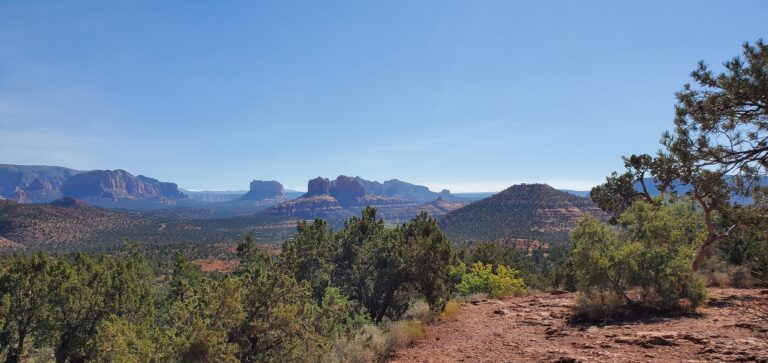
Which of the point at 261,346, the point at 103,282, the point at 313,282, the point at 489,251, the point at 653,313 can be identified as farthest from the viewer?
the point at 489,251

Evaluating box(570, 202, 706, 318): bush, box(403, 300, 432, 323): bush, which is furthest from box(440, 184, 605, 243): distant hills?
box(570, 202, 706, 318): bush

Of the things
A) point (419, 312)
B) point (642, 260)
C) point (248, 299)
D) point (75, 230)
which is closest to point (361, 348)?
point (248, 299)

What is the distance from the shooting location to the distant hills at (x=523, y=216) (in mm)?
101000

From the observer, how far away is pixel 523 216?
114 metres

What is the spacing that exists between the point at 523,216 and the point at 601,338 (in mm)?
110442

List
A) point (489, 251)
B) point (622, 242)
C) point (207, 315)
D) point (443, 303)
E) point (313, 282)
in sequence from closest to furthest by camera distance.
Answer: point (207, 315), point (622, 242), point (443, 303), point (313, 282), point (489, 251)

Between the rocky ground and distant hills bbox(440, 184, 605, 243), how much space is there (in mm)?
82624

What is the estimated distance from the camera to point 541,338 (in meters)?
10.5

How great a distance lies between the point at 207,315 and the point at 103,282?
20.8m

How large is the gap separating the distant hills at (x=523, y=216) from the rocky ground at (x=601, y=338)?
82.6 metres

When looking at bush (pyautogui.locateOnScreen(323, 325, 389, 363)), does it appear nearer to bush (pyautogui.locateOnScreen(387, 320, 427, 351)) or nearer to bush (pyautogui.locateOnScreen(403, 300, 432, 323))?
bush (pyautogui.locateOnScreen(387, 320, 427, 351))

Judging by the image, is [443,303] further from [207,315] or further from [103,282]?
[103,282]

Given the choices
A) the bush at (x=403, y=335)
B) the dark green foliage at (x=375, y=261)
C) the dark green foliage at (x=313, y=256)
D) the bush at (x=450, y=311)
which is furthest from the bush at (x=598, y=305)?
the dark green foliage at (x=313, y=256)

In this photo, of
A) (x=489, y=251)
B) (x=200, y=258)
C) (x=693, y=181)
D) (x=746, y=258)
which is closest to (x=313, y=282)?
(x=693, y=181)
